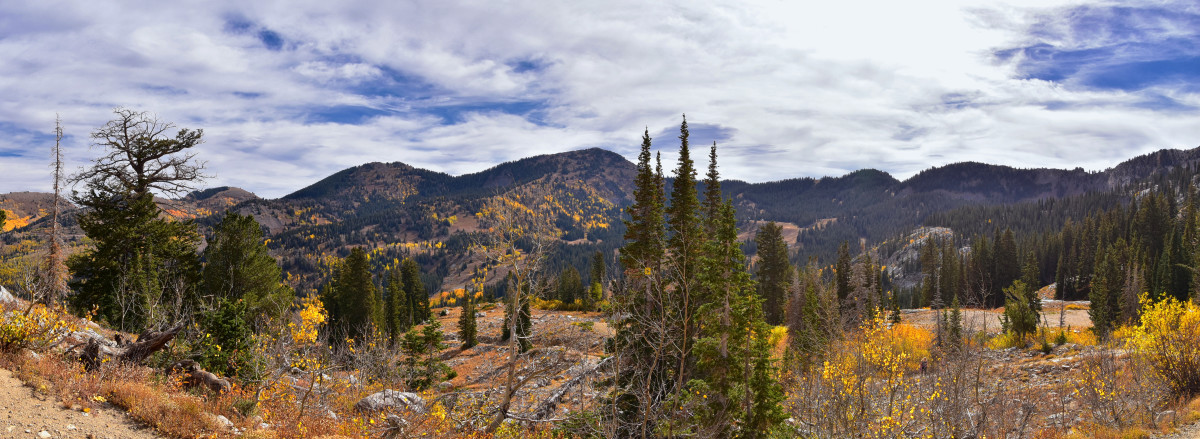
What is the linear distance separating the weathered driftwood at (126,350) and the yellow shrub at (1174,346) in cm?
3687

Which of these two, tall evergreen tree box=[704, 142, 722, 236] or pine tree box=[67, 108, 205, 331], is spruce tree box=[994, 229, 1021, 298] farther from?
pine tree box=[67, 108, 205, 331]

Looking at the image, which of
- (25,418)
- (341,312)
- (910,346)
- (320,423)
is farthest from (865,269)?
(25,418)

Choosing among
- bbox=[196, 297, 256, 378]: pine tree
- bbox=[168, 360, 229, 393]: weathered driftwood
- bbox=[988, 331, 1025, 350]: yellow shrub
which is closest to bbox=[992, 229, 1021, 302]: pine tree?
bbox=[988, 331, 1025, 350]: yellow shrub

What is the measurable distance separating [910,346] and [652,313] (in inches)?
1065

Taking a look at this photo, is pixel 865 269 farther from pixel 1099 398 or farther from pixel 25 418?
pixel 25 418

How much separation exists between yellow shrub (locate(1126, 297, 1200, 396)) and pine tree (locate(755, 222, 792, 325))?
31765mm

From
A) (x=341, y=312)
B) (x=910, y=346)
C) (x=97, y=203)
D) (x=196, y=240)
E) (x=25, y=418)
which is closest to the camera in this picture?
(x=25, y=418)

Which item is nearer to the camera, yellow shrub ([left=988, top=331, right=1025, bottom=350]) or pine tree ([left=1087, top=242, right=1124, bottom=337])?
pine tree ([left=1087, top=242, right=1124, bottom=337])

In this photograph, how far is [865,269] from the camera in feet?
227

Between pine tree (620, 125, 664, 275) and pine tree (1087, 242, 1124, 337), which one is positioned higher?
pine tree (620, 125, 664, 275)

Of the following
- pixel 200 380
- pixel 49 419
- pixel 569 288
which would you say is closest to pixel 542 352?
pixel 200 380

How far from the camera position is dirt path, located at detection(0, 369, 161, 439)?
10156 millimetres

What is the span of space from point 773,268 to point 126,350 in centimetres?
5176

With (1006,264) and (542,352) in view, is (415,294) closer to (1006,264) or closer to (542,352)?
(542,352)
